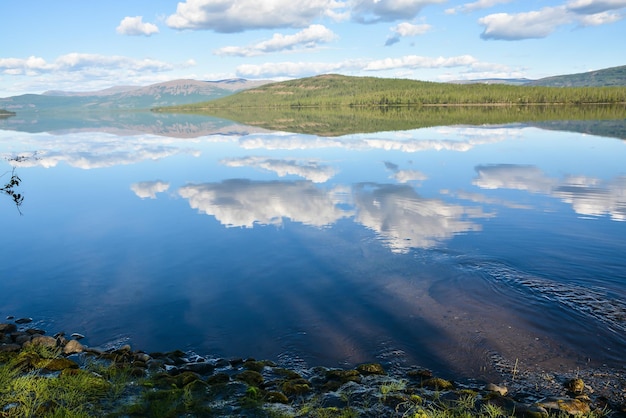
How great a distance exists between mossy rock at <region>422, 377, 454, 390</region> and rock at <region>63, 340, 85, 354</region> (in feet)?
29.7

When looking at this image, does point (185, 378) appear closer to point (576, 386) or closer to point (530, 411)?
point (530, 411)

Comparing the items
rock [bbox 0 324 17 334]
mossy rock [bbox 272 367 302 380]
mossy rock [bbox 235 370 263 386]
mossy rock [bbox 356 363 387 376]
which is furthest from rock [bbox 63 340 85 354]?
mossy rock [bbox 356 363 387 376]

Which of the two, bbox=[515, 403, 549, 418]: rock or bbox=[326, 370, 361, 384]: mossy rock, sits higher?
bbox=[515, 403, 549, 418]: rock

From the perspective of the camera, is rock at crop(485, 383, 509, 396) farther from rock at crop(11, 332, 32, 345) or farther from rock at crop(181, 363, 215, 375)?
rock at crop(11, 332, 32, 345)

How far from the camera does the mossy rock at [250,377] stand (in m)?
9.75

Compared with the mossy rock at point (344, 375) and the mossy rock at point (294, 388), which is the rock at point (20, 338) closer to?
the mossy rock at point (294, 388)

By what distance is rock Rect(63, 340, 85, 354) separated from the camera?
37.0 ft

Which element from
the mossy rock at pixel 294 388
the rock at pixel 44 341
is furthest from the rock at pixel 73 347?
the mossy rock at pixel 294 388

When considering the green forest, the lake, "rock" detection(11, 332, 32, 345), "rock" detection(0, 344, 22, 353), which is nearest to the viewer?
"rock" detection(0, 344, 22, 353)

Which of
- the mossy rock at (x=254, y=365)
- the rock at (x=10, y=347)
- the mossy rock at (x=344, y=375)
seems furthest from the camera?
the rock at (x=10, y=347)

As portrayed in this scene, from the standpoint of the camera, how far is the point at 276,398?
29.5 ft

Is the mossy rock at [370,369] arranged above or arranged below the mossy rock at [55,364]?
below

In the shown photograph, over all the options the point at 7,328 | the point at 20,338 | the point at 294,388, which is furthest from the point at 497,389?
the point at 7,328

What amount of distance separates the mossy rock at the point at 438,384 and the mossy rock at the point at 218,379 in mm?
4588
